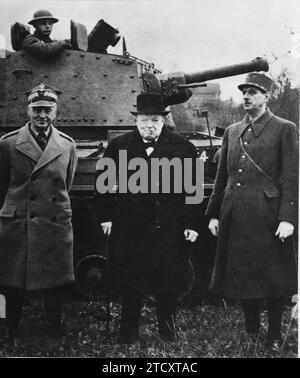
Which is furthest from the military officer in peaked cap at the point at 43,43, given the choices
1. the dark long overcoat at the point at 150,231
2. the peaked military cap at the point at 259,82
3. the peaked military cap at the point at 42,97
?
the peaked military cap at the point at 259,82

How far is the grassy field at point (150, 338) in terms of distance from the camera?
4480 mm

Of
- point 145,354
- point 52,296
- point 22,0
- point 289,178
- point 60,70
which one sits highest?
point 22,0

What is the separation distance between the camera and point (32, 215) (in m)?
4.61

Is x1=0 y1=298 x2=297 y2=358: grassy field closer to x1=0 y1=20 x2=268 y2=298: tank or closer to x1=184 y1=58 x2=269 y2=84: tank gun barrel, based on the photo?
x1=0 y1=20 x2=268 y2=298: tank

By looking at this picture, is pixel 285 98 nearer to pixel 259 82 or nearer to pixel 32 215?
pixel 259 82

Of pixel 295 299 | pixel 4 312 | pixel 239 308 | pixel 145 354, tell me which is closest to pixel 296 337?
pixel 295 299

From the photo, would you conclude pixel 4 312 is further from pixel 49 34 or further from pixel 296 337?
pixel 49 34

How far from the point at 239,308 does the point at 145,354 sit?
1236mm

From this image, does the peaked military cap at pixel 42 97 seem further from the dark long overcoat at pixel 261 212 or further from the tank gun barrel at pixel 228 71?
the tank gun barrel at pixel 228 71

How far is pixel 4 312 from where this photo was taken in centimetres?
493

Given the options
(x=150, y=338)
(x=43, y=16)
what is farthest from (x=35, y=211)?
(x=43, y=16)

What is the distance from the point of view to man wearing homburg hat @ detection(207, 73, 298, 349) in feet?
14.6

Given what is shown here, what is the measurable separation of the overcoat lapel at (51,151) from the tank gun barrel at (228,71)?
6.34ft

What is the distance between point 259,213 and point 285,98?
229cm
